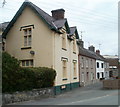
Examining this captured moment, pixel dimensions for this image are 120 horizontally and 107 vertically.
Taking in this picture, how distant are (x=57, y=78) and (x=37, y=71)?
456 cm

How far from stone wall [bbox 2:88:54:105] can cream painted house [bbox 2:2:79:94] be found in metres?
2.23

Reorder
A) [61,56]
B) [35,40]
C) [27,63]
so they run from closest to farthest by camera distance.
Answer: [35,40], [27,63], [61,56]

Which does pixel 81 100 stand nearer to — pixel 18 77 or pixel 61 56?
pixel 18 77

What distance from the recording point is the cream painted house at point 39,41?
22.0 metres

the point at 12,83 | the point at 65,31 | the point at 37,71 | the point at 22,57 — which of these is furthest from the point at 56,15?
the point at 12,83

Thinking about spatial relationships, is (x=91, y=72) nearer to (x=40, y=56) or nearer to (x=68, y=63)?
(x=68, y=63)

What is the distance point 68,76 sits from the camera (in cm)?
2567

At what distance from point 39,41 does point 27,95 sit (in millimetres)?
7492

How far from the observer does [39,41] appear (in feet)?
74.0

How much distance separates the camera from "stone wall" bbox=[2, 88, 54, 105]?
14.7 metres

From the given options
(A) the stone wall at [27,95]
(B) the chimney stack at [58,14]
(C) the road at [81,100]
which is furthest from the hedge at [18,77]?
(B) the chimney stack at [58,14]

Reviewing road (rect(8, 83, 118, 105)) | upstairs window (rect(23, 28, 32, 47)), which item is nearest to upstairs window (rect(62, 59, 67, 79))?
upstairs window (rect(23, 28, 32, 47))

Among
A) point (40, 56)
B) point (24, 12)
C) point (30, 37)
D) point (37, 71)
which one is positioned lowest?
point (37, 71)

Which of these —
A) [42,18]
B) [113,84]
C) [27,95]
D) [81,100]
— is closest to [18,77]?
[27,95]
